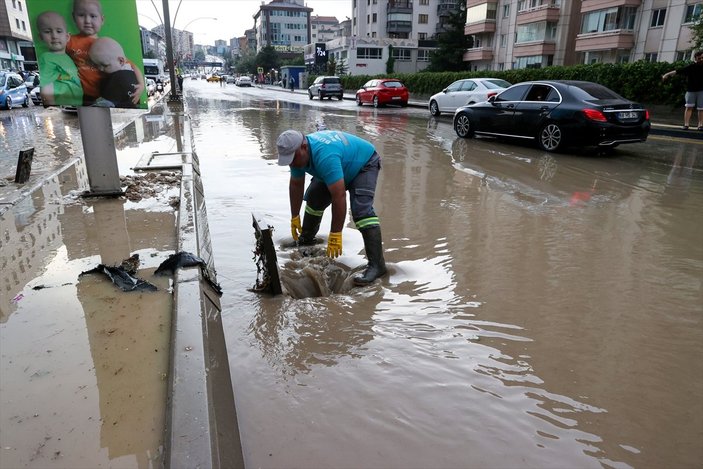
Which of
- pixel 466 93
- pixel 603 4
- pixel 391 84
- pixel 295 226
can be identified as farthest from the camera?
pixel 603 4

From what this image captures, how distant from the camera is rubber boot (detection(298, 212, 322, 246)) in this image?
4.83 meters

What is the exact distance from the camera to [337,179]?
12.7 ft

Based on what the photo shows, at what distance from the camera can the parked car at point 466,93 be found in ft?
55.3

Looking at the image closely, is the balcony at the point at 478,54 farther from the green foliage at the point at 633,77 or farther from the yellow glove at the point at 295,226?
the yellow glove at the point at 295,226

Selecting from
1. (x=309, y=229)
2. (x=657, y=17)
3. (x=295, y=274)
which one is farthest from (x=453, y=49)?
(x=295, y=274)

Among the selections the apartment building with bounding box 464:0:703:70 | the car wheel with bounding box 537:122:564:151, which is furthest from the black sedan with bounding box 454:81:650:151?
the apartment building with bounding box 464:0:703:70

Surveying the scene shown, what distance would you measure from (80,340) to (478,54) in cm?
5029

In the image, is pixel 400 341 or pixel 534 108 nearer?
pixel 400 341

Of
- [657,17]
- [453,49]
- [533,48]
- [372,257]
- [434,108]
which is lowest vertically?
[372,257]

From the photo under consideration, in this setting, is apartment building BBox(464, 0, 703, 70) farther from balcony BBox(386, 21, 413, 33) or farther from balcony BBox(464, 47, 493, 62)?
balcony BBox(386, 21, 413, 33)

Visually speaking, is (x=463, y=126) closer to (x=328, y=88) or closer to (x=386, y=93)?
(x=386, y=93)

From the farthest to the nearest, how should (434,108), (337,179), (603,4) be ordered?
1. (603,4)
2. (434,108)
3. (337,179)

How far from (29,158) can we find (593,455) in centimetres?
760

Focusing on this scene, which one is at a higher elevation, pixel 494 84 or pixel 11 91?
pixel 494 84
